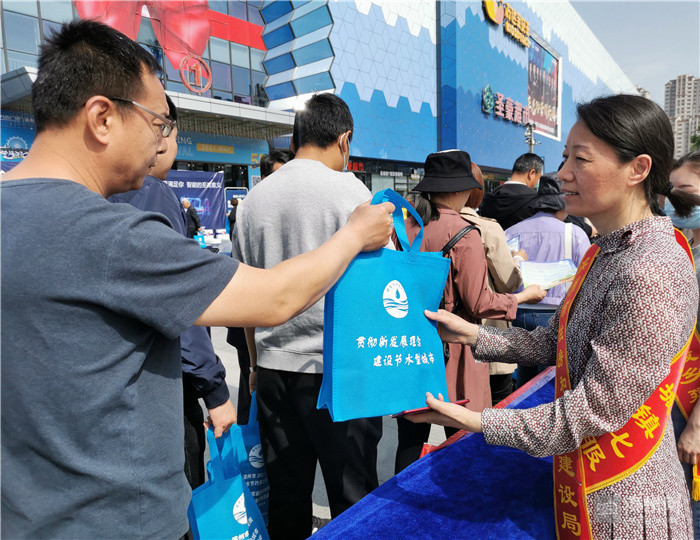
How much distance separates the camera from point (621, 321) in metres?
0.96

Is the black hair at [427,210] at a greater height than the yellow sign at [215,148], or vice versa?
the yellow sign at [215,148]

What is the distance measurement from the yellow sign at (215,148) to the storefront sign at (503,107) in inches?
530

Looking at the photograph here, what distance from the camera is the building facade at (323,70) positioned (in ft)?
40.2

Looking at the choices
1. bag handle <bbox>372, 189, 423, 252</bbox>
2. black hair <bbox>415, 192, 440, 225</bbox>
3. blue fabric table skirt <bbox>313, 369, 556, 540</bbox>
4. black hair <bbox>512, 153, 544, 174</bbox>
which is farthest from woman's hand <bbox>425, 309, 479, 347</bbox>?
black hair <bbox>512, 153, 544, 174</bbox>

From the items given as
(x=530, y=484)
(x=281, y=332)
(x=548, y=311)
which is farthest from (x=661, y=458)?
(x=548, y=311)

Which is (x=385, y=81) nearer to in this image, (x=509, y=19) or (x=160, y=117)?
(x=509, y=19)

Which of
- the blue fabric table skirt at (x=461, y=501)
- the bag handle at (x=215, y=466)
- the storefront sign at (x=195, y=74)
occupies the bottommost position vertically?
the bag handle at (x=215, y=466)

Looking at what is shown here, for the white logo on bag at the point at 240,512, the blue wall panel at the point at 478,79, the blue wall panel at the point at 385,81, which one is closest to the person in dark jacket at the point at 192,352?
the white logo on bag at the point at 240,512

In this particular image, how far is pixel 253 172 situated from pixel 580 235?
1599cm

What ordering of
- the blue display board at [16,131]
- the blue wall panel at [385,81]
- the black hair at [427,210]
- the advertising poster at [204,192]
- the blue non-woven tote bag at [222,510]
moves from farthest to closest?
the blue wall panel at [385,81] < the advertising poster at [204,192] < the blue display board at [16,131] < the black hair at [427,210] < the blue non-woven tote bag at [222,510]

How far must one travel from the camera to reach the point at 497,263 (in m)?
2.54

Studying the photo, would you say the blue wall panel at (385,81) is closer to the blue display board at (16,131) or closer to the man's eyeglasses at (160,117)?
the blue display board at (16,131)

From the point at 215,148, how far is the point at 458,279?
1591 centimetres

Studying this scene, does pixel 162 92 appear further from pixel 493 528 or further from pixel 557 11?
pixel 557 11
